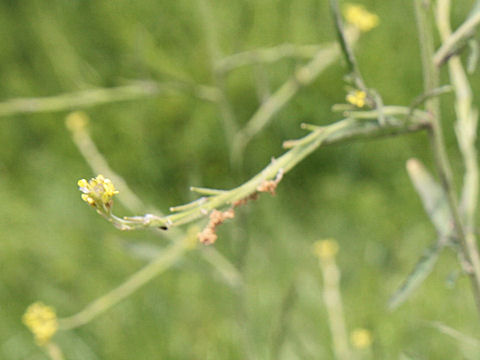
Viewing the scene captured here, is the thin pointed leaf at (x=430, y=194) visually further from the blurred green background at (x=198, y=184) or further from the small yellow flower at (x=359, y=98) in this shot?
the blurred green background at (x=198, y=184)

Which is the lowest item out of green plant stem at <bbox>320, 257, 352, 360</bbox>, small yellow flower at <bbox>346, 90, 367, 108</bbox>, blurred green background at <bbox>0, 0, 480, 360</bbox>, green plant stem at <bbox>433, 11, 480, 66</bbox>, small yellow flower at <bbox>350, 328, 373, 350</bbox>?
small yellow flower at <bbox>346, 90, 367, 108</bbox>

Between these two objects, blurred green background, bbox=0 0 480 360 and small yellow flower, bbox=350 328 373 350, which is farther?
blurred green background, bbox=0 0 480 360

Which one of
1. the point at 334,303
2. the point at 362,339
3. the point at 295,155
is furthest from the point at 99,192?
the point at 334,303

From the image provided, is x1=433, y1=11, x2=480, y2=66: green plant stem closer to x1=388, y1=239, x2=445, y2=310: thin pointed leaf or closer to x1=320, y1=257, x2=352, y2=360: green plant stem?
x1=388, y1=239, x2=445, y2=310: thin pointed leaf

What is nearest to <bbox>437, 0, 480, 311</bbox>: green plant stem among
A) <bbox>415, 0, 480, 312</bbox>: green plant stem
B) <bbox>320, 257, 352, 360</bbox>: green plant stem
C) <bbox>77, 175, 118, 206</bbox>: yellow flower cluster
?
<bbox>415, 0, 480, 312</bbox>: green plant stem

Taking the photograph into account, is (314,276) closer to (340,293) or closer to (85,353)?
(340,293)

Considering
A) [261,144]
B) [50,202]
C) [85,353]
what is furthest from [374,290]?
[50,202]

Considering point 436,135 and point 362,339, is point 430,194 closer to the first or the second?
point 436,135

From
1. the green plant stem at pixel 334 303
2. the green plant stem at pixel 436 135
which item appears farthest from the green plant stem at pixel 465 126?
the green plant stem at pixel 334 303
